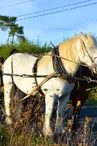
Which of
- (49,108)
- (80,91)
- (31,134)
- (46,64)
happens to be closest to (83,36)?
(46,64)

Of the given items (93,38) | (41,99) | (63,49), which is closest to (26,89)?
(41,99)

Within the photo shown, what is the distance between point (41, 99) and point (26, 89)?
334 millimetres

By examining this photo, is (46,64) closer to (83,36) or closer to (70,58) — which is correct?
(70,58)

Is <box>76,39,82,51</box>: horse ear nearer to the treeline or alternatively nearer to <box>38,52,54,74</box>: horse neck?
<box>38,52,54,74</box>: horse neck

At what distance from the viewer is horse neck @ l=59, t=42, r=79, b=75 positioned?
7.11 metres

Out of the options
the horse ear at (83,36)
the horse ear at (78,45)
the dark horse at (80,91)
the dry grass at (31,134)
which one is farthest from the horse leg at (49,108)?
the horse ear at (83,36)

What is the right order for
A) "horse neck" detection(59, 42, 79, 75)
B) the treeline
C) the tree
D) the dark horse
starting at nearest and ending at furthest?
"horse neck" detection(59, 42, 79, 75) → the dark horse → the treeline → the tree

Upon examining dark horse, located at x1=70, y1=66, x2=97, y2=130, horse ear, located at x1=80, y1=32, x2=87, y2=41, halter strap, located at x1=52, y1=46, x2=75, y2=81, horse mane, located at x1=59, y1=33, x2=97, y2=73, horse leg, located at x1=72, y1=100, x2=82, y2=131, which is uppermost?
horse ear, located at x1=80, y1=32, x2=87, y2=41

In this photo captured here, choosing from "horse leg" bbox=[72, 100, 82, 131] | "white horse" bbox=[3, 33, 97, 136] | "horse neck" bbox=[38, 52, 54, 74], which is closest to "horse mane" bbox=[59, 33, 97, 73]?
"white horse" bbox=[3, 33, 97, 136]

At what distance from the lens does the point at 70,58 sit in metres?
7.11

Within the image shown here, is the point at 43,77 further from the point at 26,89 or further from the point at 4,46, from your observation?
the point at 4,46

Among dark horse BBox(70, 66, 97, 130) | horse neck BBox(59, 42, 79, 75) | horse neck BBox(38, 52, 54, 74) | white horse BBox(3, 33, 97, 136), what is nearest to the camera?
white horse BBox(3, 33, 97, 136)

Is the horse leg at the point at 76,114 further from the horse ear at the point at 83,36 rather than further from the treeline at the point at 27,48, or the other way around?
the treeline at the point at 27,48

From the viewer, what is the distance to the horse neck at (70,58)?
→ 7.11 meters
